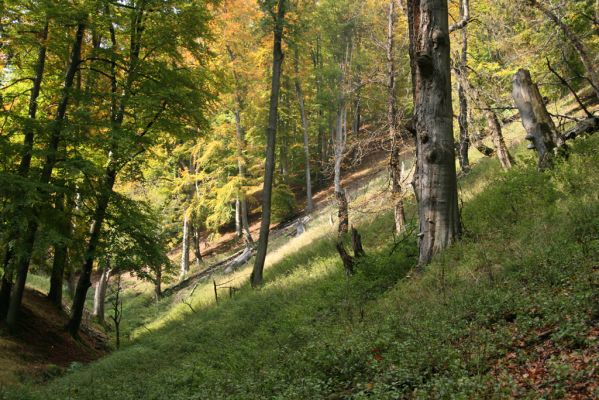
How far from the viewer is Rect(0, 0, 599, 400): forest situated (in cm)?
487

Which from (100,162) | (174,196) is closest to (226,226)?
(174,196)

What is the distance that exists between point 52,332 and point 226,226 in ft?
78.0

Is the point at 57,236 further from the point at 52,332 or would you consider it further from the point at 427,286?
the point at 427,286

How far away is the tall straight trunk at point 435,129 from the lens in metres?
7.96

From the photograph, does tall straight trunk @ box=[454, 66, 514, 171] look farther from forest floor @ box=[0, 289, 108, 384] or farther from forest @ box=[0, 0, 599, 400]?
forest floor @ box=[0, 289, 108, 384]

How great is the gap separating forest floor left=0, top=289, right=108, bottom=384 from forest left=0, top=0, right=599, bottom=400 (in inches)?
3.2

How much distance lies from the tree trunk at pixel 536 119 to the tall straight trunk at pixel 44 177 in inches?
417

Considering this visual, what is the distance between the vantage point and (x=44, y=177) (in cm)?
1253

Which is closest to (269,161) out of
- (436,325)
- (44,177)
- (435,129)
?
(44,177)

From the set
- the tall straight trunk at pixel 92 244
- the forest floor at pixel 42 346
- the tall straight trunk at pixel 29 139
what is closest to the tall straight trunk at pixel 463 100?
the tall straight trunk at pixel 92 244

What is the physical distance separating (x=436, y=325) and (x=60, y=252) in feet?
39.2

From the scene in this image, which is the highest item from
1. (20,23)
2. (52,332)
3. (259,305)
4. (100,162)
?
(20,23)

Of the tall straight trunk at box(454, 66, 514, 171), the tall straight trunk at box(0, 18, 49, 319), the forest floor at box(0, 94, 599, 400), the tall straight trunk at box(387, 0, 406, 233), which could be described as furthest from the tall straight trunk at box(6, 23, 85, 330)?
the tall straight trunk at box(454, 66, 514, 171)

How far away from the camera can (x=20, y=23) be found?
534 inches
